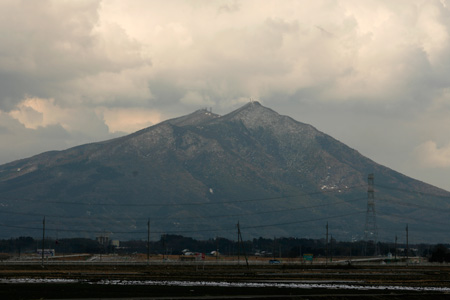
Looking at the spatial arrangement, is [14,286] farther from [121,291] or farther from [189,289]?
[189,289]

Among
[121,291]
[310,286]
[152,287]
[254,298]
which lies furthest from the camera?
[310,286]

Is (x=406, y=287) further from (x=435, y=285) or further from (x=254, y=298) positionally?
(x=254, y=298)

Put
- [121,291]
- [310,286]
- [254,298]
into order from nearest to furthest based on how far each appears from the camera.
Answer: [254,298], [121,291], [310,286]

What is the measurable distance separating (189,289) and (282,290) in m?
12.7

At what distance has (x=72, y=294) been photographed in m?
91.1

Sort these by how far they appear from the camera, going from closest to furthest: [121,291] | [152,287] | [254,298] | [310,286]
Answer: [254,298] < [121,291] < [152,287] < [310,286]

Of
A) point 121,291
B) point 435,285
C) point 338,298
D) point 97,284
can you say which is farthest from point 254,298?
point 435,285

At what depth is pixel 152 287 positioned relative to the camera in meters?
104

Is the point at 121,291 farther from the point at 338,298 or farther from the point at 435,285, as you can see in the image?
the point at 435,285

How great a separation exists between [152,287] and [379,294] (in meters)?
31.1

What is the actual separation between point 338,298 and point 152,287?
27.4 m

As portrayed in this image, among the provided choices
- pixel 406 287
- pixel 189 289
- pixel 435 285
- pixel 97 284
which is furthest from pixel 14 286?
pixel 435 285

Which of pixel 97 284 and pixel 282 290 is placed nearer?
pixel 282 290

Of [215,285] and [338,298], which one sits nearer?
[338,298]
